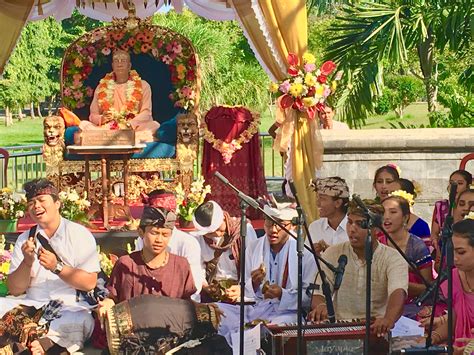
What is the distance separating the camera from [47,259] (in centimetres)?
578

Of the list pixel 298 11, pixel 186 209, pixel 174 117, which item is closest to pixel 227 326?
pixel 186 209

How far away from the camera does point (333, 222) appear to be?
23.5 feet

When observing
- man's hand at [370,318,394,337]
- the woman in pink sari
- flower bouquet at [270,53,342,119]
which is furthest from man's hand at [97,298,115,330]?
flower bouquet at [270,53,342,119]

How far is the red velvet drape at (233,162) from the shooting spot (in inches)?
418

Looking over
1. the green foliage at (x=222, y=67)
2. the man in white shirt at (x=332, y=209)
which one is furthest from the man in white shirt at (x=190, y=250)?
the green foliage at (x=222, y=67)

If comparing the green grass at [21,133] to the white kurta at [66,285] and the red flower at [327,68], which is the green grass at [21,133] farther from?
the white kurta at [66,285]

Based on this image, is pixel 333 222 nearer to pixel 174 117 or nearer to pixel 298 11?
pixel 298 11

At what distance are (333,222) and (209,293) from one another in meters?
1.12

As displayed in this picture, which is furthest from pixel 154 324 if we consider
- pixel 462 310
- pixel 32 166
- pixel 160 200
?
pixel 32 166

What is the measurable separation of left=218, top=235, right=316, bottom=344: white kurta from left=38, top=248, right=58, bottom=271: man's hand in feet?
3.62

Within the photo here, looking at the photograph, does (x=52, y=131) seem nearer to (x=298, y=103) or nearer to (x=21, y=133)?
(x=298, y=103)

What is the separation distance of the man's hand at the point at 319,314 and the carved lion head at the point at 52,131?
5.68 meters

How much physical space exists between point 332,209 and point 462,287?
1.92m

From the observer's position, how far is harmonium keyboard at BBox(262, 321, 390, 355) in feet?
17.7
